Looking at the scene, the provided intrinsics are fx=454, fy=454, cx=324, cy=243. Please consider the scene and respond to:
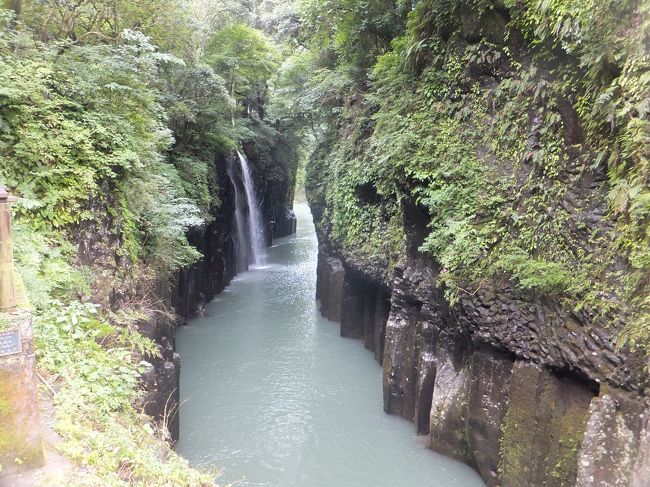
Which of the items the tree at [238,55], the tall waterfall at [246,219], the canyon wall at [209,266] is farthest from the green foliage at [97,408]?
the tall waterfall at [246,219]

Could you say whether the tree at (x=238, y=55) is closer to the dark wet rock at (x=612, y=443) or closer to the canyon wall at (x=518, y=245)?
the canyon wall at (x=518, y=245)

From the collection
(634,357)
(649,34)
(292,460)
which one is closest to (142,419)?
(292,460)

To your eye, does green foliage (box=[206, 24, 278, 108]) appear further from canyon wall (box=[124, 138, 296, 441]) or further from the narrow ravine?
the narrow ravine

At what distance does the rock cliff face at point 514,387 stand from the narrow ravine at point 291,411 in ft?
2.45

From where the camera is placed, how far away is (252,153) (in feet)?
98.1

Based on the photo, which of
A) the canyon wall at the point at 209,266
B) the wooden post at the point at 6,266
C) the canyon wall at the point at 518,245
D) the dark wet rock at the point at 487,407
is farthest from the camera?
the canyon wall at the point at 209,266

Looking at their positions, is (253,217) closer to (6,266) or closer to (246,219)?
(246,219)

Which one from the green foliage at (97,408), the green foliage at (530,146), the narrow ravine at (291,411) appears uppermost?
the green foliage at (530,146)

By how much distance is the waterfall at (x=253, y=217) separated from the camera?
28.4m

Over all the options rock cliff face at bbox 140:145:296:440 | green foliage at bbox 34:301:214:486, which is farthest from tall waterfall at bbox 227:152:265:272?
green foliage at bbox 34:301:214:486

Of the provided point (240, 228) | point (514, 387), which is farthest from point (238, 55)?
point (514, 387)

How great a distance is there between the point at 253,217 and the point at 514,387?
954 inches

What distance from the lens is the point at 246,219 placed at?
28484 millimetres

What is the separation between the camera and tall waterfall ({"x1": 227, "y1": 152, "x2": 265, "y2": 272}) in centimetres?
2678
